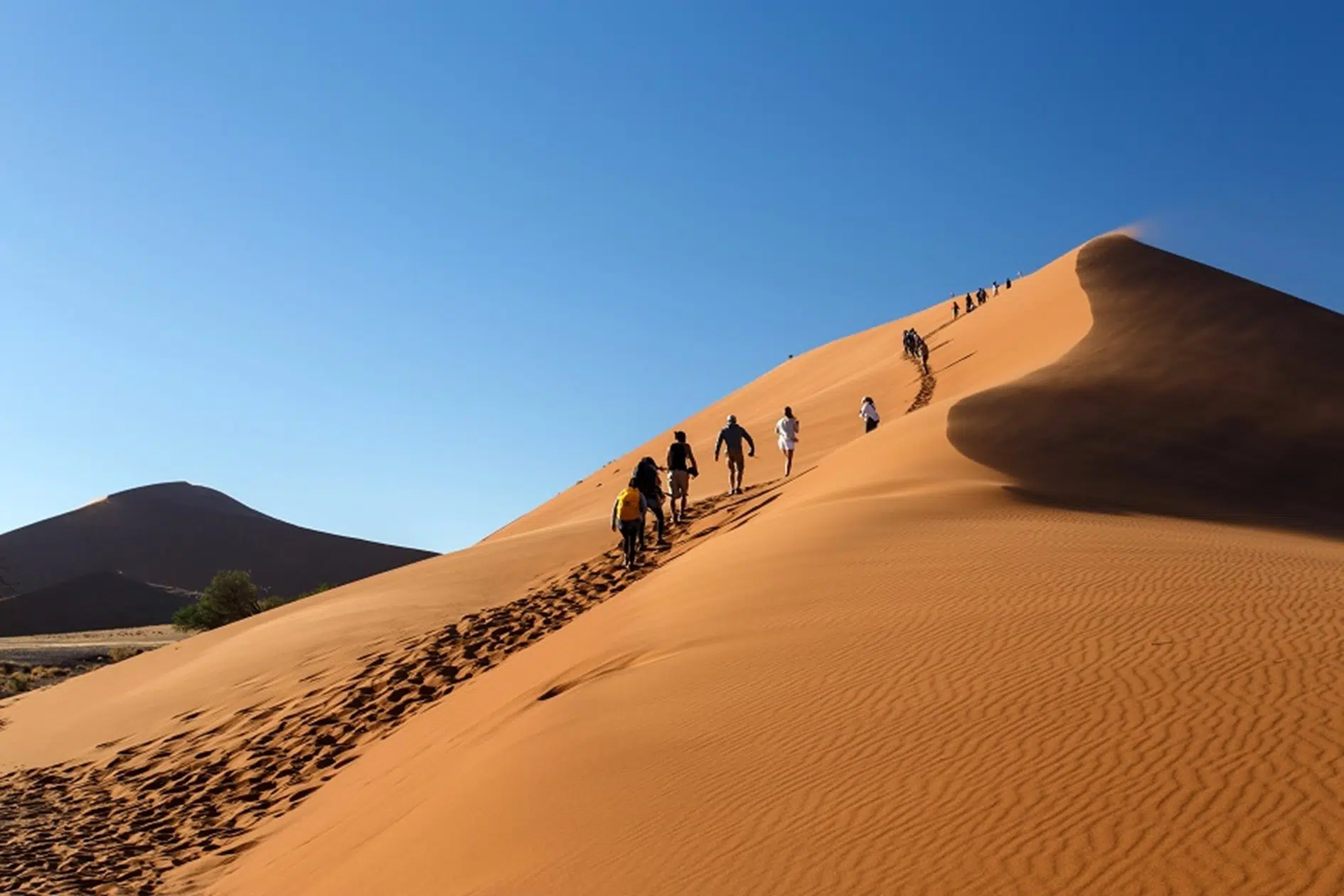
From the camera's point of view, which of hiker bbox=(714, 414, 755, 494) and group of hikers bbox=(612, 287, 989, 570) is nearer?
group of hikers bbox=(612, 287, 989, 570)

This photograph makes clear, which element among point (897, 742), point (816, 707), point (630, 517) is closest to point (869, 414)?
point (630, 517)

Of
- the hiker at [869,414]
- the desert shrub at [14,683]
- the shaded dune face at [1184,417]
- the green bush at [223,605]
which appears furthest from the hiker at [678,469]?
the green bush at [223,605]

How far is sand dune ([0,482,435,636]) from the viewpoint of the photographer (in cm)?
8269

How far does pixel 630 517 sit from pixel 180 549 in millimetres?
82649

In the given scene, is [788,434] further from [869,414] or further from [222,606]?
[222,606]

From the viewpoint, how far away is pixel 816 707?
5977 millimetres

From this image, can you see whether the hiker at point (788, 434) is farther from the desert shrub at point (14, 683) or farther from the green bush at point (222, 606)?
the green bush at point (222, 606)

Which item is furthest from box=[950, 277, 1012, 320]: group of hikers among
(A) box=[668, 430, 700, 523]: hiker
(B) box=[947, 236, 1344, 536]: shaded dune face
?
(A) box=[668, 430, 700, 523]: hiker

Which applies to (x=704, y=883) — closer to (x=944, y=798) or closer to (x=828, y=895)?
(x=828, y=895)

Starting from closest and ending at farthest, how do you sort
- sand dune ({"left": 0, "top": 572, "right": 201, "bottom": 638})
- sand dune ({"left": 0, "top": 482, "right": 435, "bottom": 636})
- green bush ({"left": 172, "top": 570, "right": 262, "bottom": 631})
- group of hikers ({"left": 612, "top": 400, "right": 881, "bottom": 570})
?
group of hikers ({"left": 612, "top": 400, "right": 881, "bottom": 570}) → green bush ({"left": 172, "top": 570, "right": 262, "bottom": 631}) → sand dune ({"left": 0, "top": 572, "right": 201, "bottom": 638}) → sand dune ({"left": 0, "top": 482, "right": 435, "bottom": 636})

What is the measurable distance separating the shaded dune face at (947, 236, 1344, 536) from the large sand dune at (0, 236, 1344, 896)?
0.46 feet

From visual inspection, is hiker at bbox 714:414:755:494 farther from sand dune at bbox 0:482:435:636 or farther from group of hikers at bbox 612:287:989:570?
sand dune at bbox 0:482:435:636

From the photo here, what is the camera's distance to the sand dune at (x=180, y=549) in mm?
82688

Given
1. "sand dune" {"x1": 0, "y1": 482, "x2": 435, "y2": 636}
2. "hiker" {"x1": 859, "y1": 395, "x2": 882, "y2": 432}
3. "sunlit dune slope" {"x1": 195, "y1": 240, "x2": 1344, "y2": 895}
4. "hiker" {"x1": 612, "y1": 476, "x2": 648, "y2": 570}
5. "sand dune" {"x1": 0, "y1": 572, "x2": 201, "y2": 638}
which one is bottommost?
"sunlit dune slope" {"x1": 195, "y1": 240, "x2": 1344, "y2": 895}
